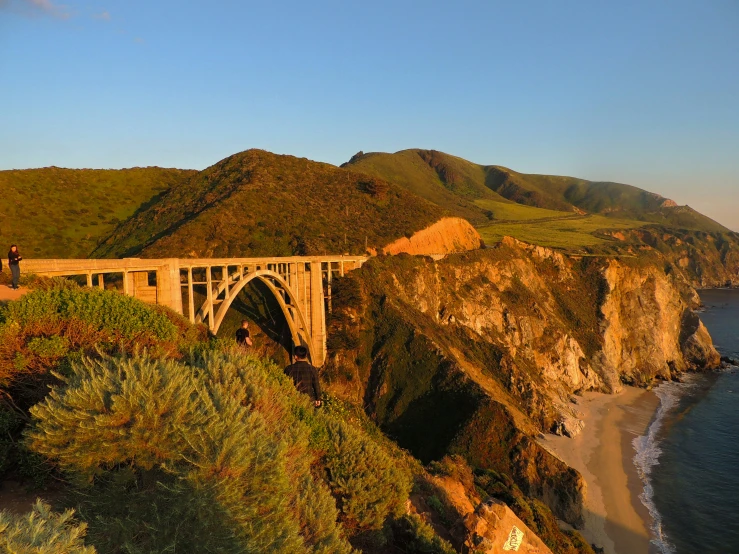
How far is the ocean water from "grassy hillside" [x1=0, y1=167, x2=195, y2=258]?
228ft

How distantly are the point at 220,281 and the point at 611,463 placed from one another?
37.7 meters

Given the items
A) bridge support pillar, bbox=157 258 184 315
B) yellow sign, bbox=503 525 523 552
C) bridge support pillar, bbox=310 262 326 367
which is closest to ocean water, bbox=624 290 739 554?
yellow sign, bbox=503 525 523 552

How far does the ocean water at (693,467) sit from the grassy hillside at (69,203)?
69630 millimetres

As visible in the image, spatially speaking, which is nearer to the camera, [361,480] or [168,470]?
[168,470]

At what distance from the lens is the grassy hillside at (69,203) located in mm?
59047

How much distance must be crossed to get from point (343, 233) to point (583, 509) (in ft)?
130

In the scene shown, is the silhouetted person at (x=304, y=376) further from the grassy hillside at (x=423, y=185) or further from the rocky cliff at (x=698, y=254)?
the rocky cliff at (x=698, y=254)

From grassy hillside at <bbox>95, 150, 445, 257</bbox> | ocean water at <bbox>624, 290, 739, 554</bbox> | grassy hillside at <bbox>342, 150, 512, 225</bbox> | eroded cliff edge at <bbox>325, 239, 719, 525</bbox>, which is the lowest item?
ocean water at <bbox>624, 290, 739, 554</bbox>

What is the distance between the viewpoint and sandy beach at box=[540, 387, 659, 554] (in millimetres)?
29500

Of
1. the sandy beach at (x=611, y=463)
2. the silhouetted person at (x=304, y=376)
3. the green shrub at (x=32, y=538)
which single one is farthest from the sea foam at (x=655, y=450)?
the green shrub at (x=32, y=538)

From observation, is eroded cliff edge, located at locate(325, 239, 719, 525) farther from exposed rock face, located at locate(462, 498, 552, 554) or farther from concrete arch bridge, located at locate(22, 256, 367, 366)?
exposed rock face, located at locate(462, 498, 552, 554)

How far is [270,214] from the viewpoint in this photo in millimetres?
57969

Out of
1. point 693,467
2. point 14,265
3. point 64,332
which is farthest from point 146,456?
point 693,467

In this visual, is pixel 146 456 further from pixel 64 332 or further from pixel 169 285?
pixel 169 285
